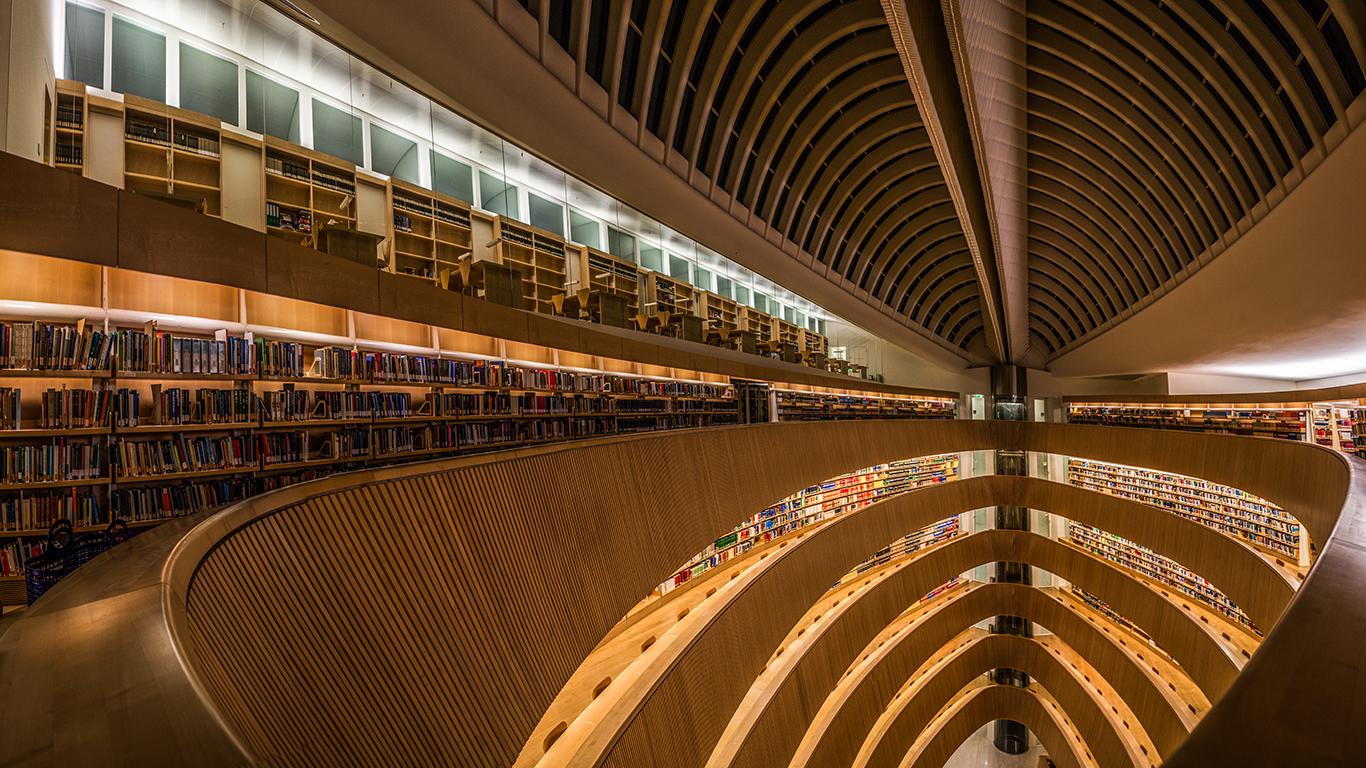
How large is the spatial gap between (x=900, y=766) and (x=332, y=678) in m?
13.6

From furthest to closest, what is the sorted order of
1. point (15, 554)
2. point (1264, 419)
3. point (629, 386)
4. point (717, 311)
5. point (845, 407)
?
point (845, 407) < point (717, 311) < point (1264, 419) < point (629, 386) < point (15, 554)

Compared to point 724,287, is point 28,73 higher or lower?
lower

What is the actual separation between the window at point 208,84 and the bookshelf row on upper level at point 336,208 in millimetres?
434

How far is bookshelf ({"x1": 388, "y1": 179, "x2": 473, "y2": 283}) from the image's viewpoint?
25.6 feet

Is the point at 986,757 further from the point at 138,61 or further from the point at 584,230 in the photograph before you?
the point at 138,61

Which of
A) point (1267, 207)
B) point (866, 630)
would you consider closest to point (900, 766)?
point (866, 630)

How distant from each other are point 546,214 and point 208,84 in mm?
4753

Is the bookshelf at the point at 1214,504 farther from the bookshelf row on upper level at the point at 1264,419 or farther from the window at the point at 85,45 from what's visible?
the window at the point at 85,45

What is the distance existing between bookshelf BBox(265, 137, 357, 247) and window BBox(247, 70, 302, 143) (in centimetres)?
39

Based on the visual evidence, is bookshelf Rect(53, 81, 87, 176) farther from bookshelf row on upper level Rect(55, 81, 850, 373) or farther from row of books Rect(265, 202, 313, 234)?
row of books Rect(265, 202, 313, 234)

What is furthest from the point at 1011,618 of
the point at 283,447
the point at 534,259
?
the point at 283,447

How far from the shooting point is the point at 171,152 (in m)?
5.87

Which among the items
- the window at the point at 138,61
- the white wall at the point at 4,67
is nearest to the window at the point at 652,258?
the window at the point at 138,61

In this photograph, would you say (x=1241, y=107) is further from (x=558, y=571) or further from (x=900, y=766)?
(x=900, y=766)
